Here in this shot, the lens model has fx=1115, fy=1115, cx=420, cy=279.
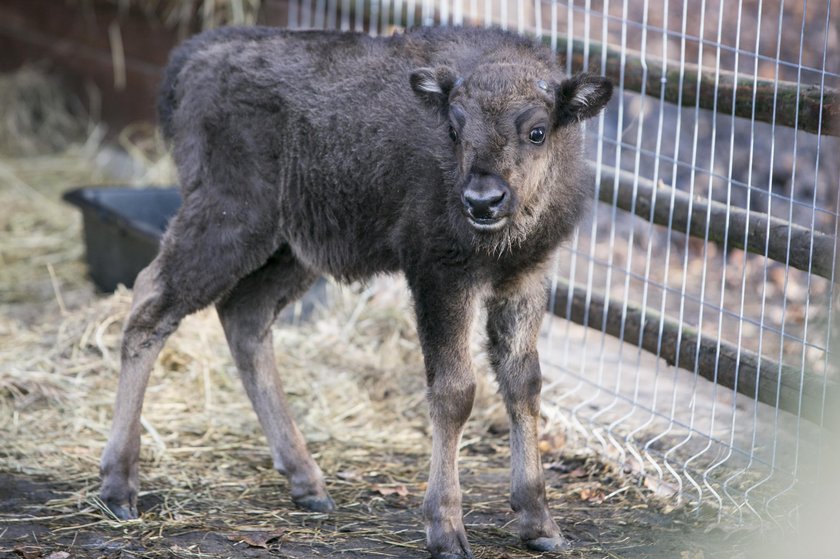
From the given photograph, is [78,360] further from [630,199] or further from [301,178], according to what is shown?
[630,199]

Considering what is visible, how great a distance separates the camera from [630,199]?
21.3 ft

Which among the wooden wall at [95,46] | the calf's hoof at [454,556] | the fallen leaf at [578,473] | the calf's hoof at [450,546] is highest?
the wooden wall at [95,46]

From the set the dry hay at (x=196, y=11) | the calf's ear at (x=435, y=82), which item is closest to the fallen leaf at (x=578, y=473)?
the calf's ear at (x=435, y=82)

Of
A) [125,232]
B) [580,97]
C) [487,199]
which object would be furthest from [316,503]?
[125,232]

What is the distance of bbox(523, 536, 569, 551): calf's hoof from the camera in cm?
504

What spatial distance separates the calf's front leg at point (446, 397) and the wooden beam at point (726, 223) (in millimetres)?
1617

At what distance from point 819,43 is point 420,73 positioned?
651 centimetres

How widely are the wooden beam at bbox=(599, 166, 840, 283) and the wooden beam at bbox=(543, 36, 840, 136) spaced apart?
487 millimetres

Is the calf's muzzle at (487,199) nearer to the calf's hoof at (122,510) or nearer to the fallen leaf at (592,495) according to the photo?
the fallen leaf at (592,495)

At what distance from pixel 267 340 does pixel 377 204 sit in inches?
45.2

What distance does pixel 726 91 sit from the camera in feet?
18.9

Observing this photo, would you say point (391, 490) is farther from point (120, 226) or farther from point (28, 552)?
point (120, 226)

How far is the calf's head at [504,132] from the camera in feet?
15.0

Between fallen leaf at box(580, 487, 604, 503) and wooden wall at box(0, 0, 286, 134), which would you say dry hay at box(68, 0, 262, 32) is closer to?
wooden wall at box(0, 0, 286, 134)
